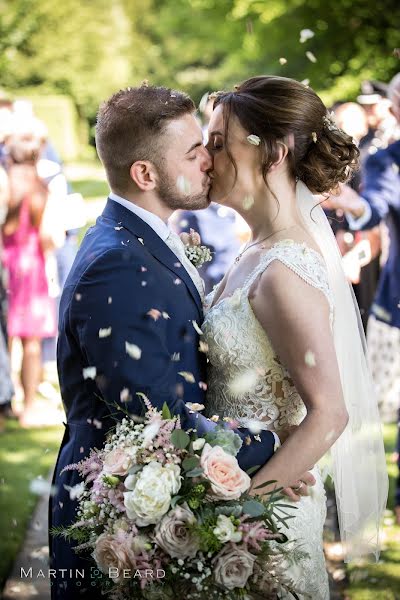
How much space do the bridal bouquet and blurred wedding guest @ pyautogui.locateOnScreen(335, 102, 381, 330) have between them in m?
4.12

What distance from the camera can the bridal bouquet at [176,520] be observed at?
89.9 inches

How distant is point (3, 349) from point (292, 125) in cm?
465

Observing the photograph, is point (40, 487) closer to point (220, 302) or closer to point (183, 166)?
point (220, 302)

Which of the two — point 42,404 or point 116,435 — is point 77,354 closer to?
point 116,435

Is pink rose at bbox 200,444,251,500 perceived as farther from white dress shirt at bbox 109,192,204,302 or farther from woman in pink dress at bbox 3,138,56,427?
woman in pink dress at bbox 3,138,56,427

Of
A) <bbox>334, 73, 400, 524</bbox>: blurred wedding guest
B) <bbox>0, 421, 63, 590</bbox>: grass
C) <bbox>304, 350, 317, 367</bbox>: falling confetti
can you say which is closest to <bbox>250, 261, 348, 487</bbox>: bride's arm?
<bbox>304, 350, 317, 367</bbox>: falling confetti

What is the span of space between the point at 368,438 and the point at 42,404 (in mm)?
5214

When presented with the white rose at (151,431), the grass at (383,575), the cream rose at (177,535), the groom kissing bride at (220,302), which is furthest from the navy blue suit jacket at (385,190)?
the cream rose at (177,535)

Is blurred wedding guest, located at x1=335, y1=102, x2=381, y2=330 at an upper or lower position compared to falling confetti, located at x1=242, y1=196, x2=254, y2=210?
lower

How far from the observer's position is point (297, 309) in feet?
8.50

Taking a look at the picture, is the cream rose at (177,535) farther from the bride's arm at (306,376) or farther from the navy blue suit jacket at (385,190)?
the navy blue suit jacket at (385,190)

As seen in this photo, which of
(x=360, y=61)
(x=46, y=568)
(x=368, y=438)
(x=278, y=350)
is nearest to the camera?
(x=278, y=350)

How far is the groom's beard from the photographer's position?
284 centimetres

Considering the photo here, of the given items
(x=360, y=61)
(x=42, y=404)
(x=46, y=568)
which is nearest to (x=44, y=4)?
(x=360, y=61)
